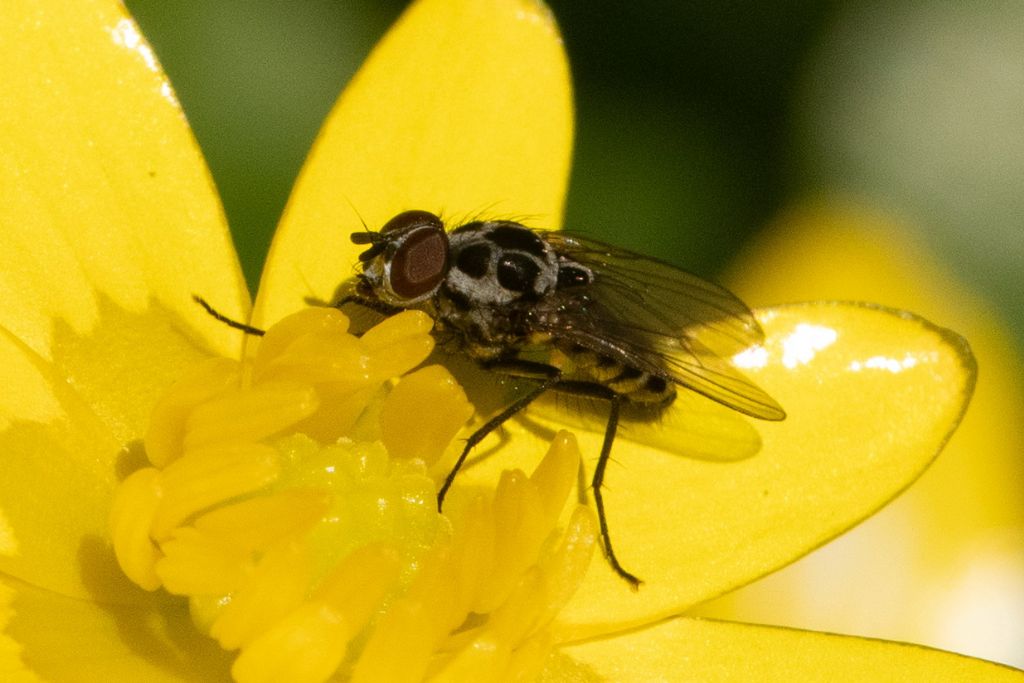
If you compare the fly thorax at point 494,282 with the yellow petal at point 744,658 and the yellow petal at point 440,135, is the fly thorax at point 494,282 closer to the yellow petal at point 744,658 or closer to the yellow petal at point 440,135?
the yellow petal at point 440,135

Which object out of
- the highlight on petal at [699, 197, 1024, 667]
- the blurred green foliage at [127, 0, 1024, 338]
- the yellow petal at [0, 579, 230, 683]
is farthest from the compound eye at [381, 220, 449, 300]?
the blurred green foliage at [127, 0, 1024, 338]

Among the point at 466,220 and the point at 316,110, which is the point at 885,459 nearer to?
the point at 466,220

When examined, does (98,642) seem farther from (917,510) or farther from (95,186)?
(917,510)

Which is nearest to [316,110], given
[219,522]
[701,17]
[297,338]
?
[701,17]

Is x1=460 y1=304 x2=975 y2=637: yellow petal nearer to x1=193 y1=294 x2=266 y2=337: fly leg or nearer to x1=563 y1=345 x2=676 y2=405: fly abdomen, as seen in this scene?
x1=563 y1=345 x2=676 y2=405: fly abdomen

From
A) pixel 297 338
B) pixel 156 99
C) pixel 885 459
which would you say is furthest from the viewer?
pixel 885 459

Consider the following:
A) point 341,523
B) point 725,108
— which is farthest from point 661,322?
point 725,108
